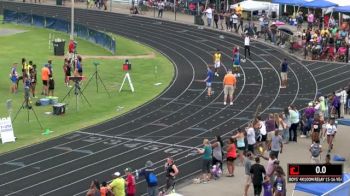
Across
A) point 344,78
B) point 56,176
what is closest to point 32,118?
point 56,176

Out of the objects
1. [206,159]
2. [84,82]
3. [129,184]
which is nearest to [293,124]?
[206,159]

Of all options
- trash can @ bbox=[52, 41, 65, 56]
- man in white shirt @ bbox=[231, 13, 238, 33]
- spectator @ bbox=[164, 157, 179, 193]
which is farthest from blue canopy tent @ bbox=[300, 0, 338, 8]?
spectator @ bbox=[164, 157, 179, 193]

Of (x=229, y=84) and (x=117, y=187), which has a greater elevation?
(x=229, y=84)

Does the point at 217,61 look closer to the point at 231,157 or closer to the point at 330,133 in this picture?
the point at 330,133

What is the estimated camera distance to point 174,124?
33.1 metres

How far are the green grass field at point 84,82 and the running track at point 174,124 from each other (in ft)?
2.52

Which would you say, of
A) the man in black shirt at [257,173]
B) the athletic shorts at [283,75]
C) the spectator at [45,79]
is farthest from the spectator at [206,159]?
the athletic shorts at [283,75]

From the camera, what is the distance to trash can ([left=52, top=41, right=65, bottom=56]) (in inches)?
1941

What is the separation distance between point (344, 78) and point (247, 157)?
19513mm

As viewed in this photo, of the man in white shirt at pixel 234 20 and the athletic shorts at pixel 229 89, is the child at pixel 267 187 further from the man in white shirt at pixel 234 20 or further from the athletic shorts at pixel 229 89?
the man in white shirt at pixel 234 20

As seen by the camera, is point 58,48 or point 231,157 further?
point 58,48

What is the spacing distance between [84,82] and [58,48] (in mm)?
8923

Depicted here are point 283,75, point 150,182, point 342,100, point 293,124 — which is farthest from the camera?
point 283,75

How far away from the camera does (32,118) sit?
112 ft
